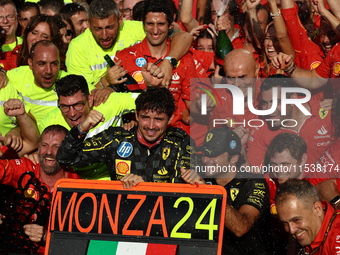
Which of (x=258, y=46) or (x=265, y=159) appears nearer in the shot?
(x=265, y=159)

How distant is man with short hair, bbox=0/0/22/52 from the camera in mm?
6609

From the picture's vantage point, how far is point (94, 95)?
517 centimetres

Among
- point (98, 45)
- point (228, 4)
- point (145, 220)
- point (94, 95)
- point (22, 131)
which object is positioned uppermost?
point (228, 4)

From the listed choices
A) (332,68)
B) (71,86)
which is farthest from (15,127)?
(332,68)

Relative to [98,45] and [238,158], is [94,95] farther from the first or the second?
[238,158]

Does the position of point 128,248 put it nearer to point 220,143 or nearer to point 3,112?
point 220,143

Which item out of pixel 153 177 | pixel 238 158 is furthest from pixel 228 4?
pixel 153 177

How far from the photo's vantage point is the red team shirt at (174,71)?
546 cm

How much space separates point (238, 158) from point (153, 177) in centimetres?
94

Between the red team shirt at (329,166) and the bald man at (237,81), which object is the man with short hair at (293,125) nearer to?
the red team shirt at (329,166)

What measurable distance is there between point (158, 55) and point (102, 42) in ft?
2.67

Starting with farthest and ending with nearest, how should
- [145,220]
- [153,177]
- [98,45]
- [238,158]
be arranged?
[98,45] → [238,158] → [153,177] → [145,220]

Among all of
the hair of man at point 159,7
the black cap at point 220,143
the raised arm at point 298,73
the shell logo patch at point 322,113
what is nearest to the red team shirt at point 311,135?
the shell logo patch at point 322,113

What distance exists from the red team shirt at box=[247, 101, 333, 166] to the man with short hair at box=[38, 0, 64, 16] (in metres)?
4.40
